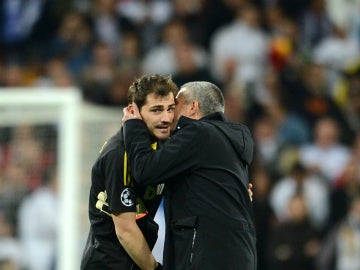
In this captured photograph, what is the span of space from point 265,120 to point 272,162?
0.49m

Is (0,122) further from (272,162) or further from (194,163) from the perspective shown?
(194,163)

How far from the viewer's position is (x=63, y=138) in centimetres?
885

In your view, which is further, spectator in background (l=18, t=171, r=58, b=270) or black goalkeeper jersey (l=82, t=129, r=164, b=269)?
spectator in background (l=18, t=171, r=58, b=270)

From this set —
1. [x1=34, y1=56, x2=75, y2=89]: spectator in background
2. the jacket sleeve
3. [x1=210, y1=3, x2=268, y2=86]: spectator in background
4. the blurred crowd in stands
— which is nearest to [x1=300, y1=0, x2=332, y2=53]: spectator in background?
the blurred crowd in stands

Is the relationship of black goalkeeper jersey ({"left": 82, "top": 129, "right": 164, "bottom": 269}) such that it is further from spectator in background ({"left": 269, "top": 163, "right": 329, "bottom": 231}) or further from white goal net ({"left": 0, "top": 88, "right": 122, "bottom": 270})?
spectator in background ({"left": 269, "top": 163, "right": 329, "bottom": 231})

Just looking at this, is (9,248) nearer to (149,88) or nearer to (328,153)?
(328,153)

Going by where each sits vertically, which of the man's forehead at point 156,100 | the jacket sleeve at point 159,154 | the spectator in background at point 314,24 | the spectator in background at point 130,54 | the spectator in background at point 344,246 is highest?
the spectator in background at point 314,24

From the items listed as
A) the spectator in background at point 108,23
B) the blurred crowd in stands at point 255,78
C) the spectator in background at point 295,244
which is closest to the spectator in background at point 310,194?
the blurred crowd in stands at point 255,78

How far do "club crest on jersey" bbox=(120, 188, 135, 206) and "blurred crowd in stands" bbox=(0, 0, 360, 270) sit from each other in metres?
3.65

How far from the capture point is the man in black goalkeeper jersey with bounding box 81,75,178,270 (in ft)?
17.3

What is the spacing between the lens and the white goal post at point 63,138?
8.49 m

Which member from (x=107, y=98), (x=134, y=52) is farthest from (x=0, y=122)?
(x=134, y=52)

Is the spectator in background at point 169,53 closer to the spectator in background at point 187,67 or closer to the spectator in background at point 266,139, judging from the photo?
the spectator in background at point 187,67

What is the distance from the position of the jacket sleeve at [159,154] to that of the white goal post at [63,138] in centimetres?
336
